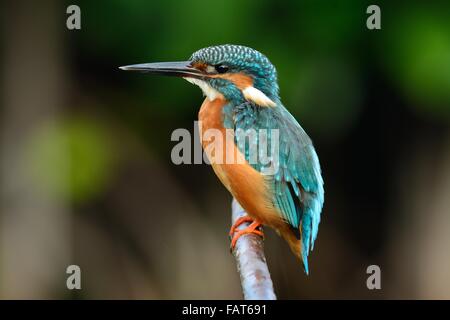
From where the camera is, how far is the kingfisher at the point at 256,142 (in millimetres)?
3041

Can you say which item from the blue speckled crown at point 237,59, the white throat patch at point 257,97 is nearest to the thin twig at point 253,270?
the white throat patch at point 257,97

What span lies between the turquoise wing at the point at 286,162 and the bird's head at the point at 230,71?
0.07m

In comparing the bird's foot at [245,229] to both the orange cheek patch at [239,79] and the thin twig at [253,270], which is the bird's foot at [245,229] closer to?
the thin twig at [253,270]

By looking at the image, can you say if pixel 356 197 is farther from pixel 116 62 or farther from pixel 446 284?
pixel 116 62

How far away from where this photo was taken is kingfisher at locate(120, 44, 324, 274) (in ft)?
9.98

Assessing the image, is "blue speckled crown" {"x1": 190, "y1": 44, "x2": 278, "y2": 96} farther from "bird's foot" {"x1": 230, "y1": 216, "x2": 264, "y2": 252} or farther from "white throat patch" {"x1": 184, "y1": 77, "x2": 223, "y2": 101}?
"bird's foot" {"x1": 230, "y1": 216, "x2": 264, "y2": 252}

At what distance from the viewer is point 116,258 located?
4738 mm

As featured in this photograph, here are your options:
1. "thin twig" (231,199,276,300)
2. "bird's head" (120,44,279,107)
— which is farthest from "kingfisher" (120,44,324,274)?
"thin twig" (231,199,276,300)

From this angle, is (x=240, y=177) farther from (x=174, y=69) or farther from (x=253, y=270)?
(x=253, y=270)

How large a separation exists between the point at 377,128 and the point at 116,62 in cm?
160

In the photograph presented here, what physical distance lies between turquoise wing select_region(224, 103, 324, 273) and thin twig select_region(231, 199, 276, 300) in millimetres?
185
